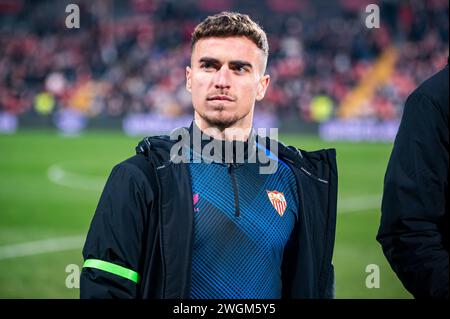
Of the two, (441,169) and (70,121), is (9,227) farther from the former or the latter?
(70,121)

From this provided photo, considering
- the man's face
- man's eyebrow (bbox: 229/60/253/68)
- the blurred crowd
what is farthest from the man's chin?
the blurred crowd

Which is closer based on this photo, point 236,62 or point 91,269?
point 91,269

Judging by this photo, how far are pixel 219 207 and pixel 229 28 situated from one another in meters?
0.79

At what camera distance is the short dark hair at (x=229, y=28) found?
2996 mm

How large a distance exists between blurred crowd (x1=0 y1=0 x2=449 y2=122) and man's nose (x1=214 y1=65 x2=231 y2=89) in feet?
69.0

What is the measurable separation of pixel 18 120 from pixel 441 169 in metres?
23.4

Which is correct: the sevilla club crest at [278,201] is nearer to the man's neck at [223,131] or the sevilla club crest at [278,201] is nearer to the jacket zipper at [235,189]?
the jacket zipper at [235,189]

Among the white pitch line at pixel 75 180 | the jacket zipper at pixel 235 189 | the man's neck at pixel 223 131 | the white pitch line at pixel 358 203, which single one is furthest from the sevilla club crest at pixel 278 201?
the white pitch line at pixel 75 180

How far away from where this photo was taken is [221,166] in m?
2.98

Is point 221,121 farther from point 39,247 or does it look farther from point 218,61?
point 39,247

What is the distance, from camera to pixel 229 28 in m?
2.99

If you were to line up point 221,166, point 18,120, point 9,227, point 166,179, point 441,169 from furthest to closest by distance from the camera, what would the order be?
point 18,120, point 9,227, point 221,166, point 166,179, point 441,169

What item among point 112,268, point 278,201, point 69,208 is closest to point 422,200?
point 278,201
